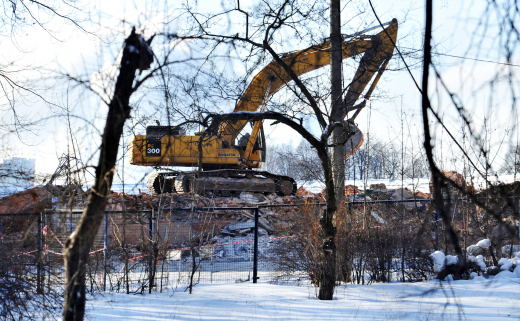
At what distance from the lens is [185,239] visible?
48.5 ft

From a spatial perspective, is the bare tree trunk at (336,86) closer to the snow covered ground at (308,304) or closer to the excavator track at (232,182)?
the snow covered ground at (308,304)

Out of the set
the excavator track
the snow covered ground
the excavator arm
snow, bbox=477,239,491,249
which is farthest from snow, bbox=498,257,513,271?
the excavator track

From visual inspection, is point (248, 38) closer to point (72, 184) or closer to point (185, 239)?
point (72, 184)

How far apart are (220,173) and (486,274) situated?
13.4 meters

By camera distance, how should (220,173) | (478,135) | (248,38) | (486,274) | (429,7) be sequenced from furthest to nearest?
(220,173) < (486,274) < (248,38) < (478,135) < (429,7)

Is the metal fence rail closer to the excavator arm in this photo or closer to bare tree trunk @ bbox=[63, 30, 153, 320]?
the excavator arm

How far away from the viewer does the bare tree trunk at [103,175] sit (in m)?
3.47

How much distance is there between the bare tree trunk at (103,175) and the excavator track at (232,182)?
1608 cm

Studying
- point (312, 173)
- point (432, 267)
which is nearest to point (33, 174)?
point (312, 173)

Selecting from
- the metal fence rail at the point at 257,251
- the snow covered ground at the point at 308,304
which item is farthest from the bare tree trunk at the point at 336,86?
the snow covered ground at the point at 308,304

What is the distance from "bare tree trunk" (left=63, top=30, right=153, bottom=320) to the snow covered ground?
2.93 m

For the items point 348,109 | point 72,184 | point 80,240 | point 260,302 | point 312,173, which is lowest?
point 260,302

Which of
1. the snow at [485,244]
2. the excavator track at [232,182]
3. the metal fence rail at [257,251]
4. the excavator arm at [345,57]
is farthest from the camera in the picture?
the excavator track at [232,182]

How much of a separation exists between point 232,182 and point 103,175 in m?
17.1
